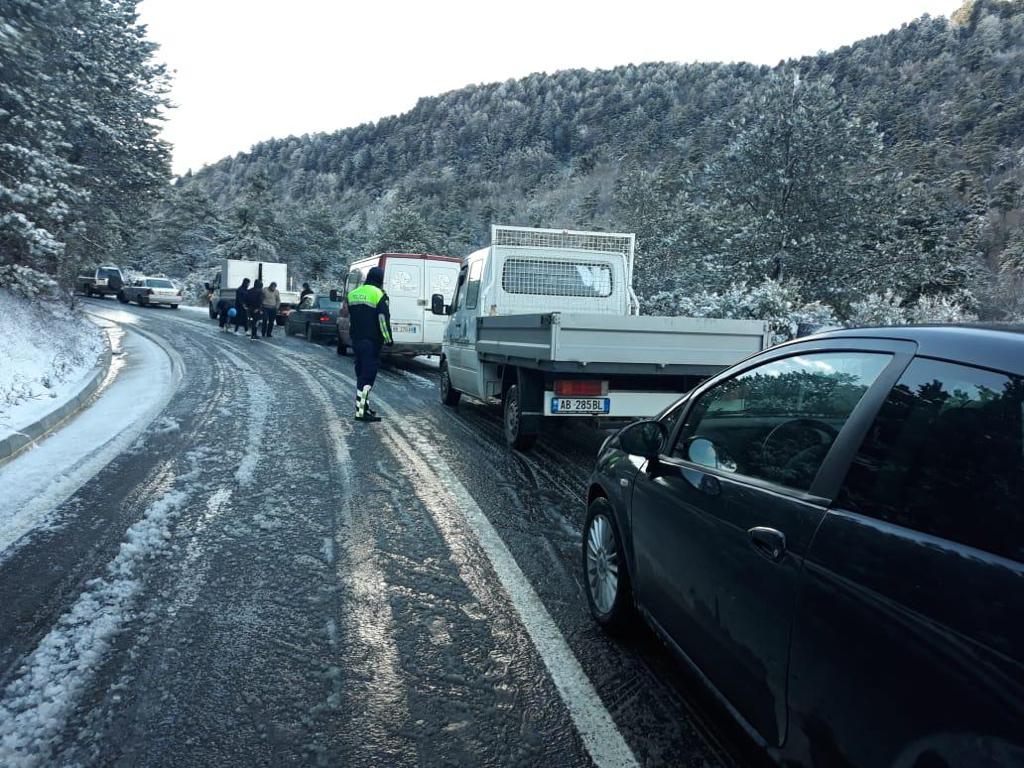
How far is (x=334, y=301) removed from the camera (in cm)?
2166

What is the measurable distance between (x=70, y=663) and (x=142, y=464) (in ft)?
12.5

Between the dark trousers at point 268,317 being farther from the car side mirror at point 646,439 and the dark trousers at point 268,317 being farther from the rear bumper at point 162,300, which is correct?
the car side mirror at point 646,439

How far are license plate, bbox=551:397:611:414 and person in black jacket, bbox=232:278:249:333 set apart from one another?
17.1 meters

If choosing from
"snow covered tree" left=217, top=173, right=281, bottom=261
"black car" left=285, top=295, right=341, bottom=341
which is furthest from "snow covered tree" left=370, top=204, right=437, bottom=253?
"black car" left=285, top=295, right=341, bottom=341

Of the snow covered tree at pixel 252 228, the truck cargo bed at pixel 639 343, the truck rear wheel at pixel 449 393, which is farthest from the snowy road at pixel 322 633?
the snow covered tree at pixel 252 228

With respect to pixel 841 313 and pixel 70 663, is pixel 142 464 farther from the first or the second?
pixel 841 313

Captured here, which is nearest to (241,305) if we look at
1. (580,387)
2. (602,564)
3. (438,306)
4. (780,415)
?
(438,306)

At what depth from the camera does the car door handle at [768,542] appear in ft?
6.23

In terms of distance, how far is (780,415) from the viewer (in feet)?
7.89

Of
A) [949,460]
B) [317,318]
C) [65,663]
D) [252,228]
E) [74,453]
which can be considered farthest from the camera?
[252,228]

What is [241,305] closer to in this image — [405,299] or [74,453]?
[405,299]

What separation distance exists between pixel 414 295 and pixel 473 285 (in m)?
6.94

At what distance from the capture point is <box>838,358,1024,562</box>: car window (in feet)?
4.57

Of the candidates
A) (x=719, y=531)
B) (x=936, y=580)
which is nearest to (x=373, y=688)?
(x=719, y=531)
